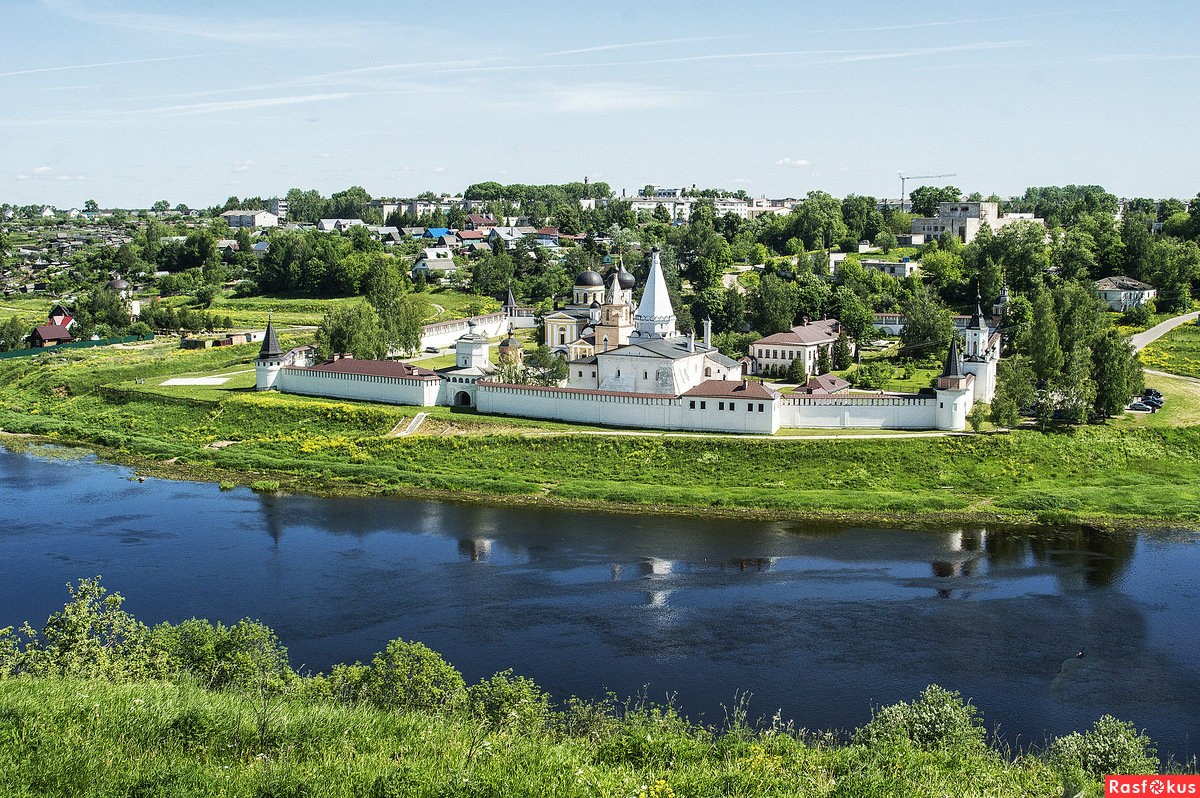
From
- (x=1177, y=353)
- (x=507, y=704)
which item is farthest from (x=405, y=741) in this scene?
(x=1177, y=353)

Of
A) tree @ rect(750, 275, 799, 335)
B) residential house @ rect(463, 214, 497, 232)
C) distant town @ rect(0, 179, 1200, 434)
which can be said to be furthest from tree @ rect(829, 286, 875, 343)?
residential house @ rect(463, 214, 497, 232)

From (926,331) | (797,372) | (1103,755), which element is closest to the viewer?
(1103,755)

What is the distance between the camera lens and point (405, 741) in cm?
1242

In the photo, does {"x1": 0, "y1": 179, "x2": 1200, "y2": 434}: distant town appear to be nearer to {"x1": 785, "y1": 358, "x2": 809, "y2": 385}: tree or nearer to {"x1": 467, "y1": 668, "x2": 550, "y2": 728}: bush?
{"x1": 785, "y1": 358, "x2": 809, "y2": 385}: tree

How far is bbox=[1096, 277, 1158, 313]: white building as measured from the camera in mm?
48438

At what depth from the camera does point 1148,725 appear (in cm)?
1516

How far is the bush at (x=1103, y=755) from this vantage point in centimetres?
1242

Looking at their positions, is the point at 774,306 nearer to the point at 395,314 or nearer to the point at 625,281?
the point at 625,281

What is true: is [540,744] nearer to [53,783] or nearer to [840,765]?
[840,765]

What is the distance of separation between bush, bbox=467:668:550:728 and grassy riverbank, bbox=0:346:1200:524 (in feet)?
42.1

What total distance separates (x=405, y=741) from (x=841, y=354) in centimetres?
2973

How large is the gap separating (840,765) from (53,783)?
27.9 feet

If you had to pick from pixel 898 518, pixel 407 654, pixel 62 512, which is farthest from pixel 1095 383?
pixel 62 512

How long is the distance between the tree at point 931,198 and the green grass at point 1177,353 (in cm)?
3910
